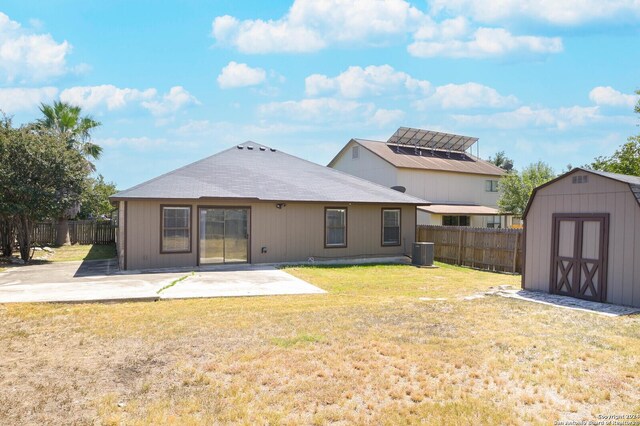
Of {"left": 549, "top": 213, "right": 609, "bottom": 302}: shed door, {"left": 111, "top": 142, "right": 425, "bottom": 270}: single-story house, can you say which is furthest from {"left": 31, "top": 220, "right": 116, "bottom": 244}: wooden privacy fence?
{"left": 549, "top": 213, "right": 609, "bottom": 302}: shed door

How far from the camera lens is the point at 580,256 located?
999 centimetres

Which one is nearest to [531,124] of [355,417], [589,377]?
[589,377]

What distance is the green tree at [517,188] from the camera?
97.2ft

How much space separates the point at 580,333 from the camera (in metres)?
6.96

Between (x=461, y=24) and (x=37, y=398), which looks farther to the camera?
(x=461, y=24)

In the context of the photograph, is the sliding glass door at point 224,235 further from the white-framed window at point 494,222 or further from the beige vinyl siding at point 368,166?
the white-framed window at point 494,222

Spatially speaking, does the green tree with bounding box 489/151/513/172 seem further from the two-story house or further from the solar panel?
the solar panel

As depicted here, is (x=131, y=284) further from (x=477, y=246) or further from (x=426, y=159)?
(x=426, y=159)

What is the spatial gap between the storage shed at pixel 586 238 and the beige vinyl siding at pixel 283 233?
7.27 m

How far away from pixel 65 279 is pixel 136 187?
12.4 ft

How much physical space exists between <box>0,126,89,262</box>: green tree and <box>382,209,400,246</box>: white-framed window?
38.8ft

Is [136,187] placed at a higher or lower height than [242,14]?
lower

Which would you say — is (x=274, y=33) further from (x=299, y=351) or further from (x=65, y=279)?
(x=299, y=351)

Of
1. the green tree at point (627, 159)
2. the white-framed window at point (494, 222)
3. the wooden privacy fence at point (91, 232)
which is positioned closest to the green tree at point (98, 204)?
the wooden privacy fence at point (91, 232)
